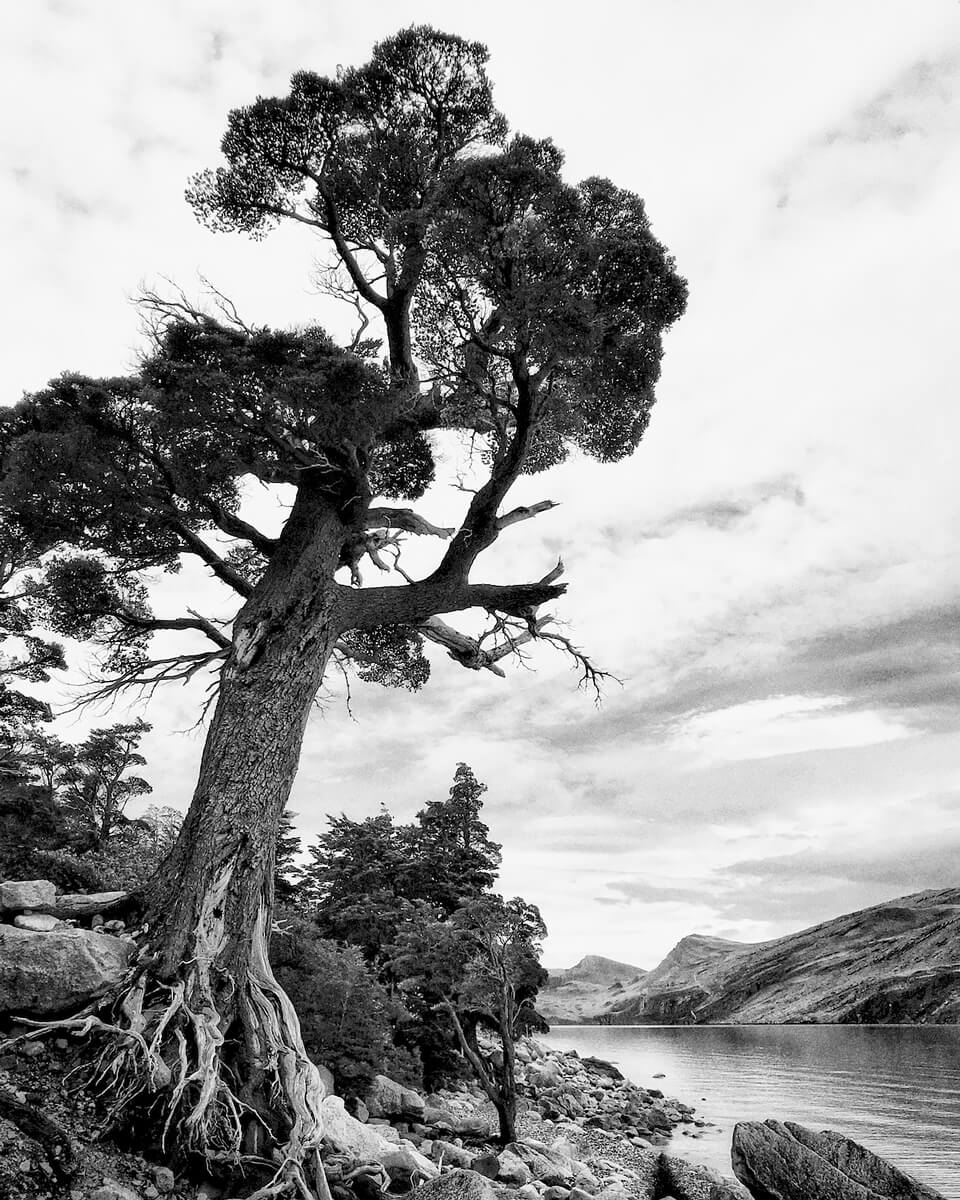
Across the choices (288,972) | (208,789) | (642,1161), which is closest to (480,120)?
(208,789)

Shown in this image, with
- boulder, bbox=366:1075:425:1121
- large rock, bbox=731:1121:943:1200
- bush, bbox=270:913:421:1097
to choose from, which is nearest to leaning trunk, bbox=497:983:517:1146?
boulder, bbox=366:1075:425:1121

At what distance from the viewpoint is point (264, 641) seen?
336 inches

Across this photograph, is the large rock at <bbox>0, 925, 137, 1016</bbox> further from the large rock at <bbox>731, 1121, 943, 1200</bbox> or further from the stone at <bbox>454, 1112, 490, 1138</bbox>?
the stone at <bbox>454, 1112, 490, 1138</bbox>

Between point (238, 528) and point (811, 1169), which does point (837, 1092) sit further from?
point (238, 528)

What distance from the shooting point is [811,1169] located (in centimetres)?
827

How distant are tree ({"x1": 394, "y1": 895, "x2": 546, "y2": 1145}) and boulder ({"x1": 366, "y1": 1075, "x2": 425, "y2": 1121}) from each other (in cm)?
110

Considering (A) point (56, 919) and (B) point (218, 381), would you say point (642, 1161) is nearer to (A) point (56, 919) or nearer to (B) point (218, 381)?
(A) point (56, 919)

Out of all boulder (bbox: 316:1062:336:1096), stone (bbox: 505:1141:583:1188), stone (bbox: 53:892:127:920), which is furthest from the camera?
boulder (bbox: 316:1062:336:1096)

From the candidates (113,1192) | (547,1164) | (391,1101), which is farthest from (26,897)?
(547,1164)

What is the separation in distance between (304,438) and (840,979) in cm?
14582

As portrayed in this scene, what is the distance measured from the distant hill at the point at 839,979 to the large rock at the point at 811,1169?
108 m

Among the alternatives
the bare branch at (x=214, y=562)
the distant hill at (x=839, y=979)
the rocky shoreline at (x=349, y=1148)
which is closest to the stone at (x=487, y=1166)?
the rocky shoreline at (x=349, y=1148)

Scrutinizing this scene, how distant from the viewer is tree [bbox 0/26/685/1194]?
685 centimetres

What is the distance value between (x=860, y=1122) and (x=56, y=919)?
81.9 feet
